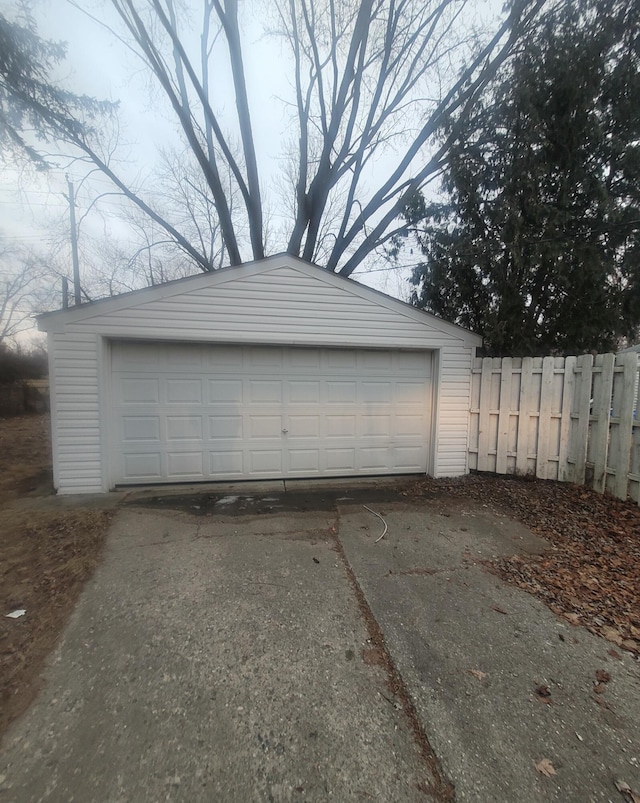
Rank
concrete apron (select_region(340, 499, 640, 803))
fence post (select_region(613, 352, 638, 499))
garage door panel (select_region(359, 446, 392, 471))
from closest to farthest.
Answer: concrete apron (select_region(340, 499, 640, 803)), fence post (select_region(613, 352, 638, 499)), garage door panel (select_region(359, 446, 392, 471))

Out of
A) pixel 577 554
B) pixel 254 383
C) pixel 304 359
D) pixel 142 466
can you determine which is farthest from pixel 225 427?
pixel 577 554

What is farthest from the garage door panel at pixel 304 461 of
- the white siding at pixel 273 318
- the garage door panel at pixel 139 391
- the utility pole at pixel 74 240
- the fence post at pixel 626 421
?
the utility pole at pixel 74 240

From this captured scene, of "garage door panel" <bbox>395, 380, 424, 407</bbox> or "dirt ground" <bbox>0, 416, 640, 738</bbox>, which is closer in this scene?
Answer: "dirt ground" <bbox>0, 416, 640, 738</bbox>

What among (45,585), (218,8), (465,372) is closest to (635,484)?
(465,372)

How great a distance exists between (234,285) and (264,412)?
6.36 ft

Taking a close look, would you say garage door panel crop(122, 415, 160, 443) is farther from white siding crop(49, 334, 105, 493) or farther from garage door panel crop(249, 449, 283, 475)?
garage door panel crop(249, 449, 283, 475)

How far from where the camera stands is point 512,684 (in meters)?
1.94

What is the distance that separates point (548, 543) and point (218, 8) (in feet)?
40.2

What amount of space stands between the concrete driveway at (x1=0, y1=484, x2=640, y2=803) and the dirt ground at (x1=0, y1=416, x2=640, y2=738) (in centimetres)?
16

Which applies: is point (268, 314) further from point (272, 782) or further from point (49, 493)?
point (272, 782)

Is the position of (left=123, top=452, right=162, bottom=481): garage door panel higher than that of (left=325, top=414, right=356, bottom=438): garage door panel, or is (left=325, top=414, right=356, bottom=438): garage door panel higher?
(left=325, top=414, right=356, bottom=438): garage door panel

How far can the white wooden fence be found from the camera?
Answer: 14.4ft

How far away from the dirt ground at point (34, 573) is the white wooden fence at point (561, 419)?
5.55m

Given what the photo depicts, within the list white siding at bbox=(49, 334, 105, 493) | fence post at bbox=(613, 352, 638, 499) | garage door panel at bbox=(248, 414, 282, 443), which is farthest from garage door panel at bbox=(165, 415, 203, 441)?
fence post at bbox=(613, 352, 638, 499)
